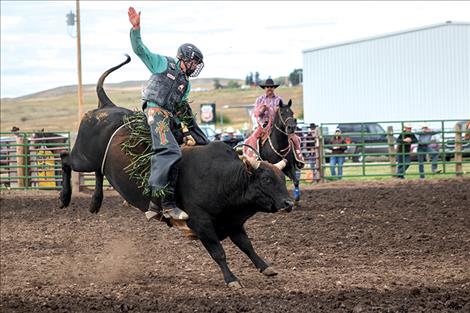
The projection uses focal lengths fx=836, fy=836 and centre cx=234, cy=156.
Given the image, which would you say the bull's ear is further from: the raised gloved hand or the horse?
the horse

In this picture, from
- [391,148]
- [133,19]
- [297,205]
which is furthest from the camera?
[391,148]

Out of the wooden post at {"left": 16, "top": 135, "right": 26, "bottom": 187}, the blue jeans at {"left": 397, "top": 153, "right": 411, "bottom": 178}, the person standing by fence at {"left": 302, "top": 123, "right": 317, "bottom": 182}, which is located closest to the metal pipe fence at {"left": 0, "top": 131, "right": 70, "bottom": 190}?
the wooden post at {"left": 16, "top": 135, "right": 26, "bottom": 187}

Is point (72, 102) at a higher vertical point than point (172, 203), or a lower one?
higher

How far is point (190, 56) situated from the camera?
26.5 ft

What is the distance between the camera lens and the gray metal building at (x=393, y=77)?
28609 millimetres

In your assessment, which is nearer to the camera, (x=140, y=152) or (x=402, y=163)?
(x=140, y=152)

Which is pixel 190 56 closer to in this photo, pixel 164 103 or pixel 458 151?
pixel 164 103

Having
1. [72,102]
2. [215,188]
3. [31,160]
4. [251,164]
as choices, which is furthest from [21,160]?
[72,102]

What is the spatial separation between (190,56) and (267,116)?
6365 mm

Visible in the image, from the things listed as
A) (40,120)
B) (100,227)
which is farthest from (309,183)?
(40,120)

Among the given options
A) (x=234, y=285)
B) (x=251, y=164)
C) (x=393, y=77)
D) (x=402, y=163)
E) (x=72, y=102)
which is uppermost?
(x=72, y=102)

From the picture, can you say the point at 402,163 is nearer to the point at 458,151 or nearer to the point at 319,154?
the point at 458,151

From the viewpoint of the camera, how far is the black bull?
7.68 metres

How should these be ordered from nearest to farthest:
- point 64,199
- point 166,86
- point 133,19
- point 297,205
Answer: point 133,19 → point 166,86 → point 64,199 → point 297,205
